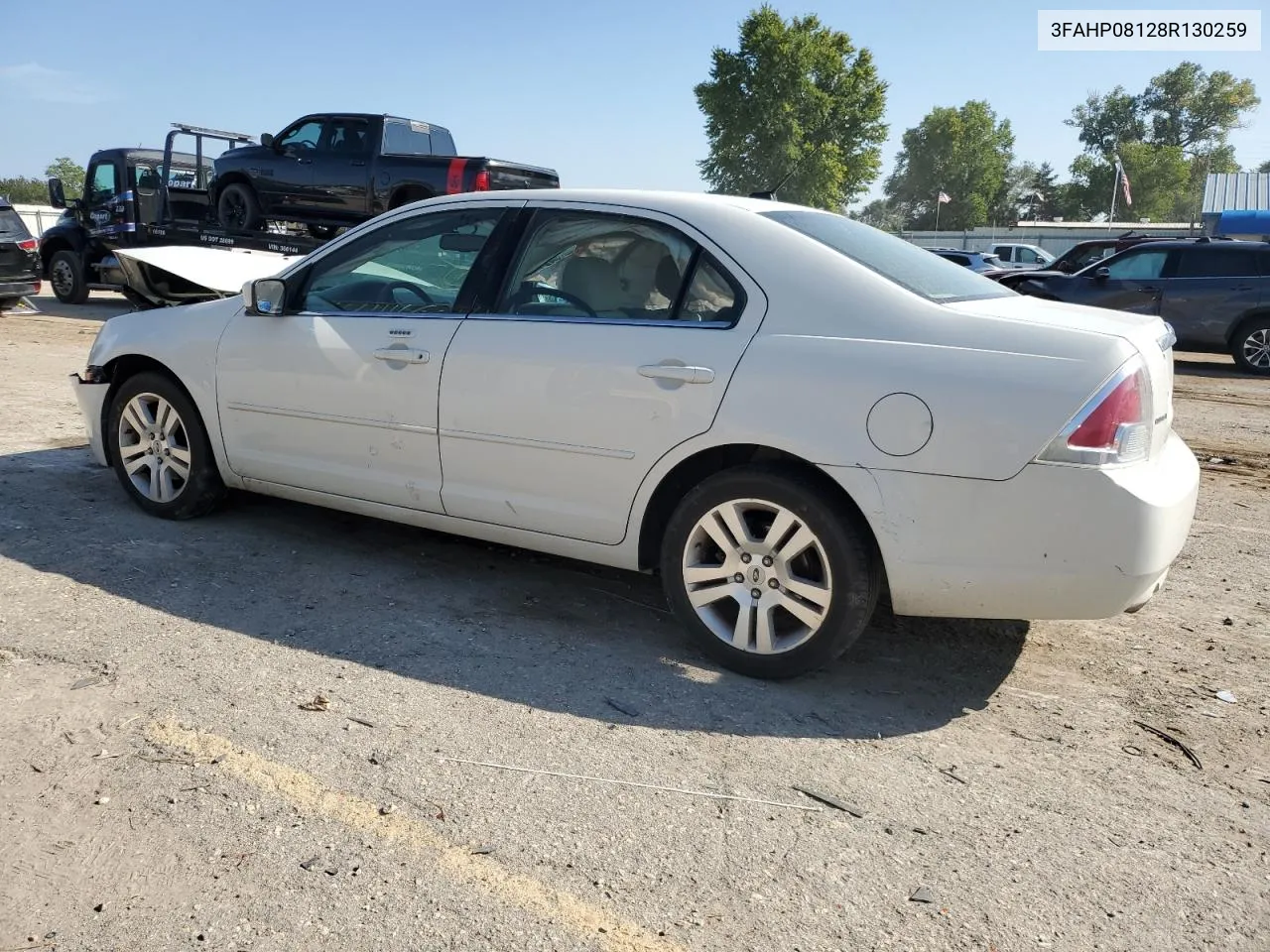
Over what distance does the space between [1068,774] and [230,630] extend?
2.94 metres

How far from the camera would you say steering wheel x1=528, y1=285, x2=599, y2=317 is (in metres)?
4.00

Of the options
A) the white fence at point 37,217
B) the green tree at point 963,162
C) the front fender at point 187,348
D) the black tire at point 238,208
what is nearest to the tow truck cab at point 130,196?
the black tire at point 238,208

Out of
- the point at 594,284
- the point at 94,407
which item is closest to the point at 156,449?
the point at 94,407

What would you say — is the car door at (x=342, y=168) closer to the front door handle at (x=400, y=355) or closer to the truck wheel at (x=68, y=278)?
the truck wheel at (x=68, y=278)

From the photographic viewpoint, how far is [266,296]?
4.70 m

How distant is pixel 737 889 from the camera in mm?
2492

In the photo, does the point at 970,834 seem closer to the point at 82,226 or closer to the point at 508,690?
the point at 508,690

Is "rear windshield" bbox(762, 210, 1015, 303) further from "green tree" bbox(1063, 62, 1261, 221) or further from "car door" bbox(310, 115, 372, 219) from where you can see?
"green tree" bbox(1063, 62, 1261, 221)

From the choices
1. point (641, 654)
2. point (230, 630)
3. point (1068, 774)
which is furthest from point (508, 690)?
point (1068, 774)

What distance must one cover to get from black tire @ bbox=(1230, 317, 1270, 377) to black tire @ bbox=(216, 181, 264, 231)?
1321 cm

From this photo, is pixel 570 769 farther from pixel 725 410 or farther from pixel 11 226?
pixel 11 226

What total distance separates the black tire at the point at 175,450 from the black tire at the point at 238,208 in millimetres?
10151

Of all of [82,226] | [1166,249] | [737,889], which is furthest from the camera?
[82,226]

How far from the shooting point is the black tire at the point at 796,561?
3.42 meters
